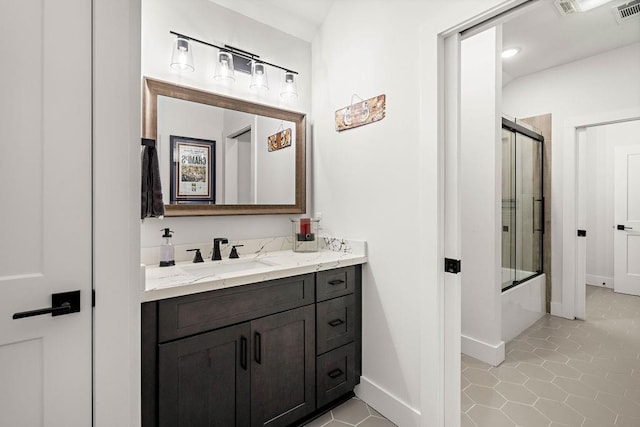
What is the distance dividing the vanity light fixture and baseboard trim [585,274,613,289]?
4976mm

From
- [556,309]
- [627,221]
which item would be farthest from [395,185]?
[627,221]

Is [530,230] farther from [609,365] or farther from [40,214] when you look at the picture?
[40,214]

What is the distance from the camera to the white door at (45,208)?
985mm

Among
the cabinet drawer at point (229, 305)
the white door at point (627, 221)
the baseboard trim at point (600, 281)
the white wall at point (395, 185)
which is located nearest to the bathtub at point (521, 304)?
the white wall at point (395, 185)

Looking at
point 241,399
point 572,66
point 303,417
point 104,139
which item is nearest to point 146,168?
point 104,139

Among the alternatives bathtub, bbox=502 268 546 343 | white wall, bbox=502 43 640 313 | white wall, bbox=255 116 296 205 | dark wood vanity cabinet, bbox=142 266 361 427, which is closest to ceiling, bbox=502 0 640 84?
white wall, bbox=502 43 640 313

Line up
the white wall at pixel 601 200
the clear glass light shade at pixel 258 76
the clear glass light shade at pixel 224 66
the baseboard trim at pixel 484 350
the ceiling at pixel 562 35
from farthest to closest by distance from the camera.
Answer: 1. the white wall at pixel 601 200
2. the ceiling at pixel 562 35
3. the baseboard trim at pixel 484 350
4. the clear glass light shade at pixel 258 76
5. the clear glass light shade at pixel 224 66

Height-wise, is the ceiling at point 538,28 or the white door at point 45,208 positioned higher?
the ceiling at point 538,28

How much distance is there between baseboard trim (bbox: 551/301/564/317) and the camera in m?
3.32

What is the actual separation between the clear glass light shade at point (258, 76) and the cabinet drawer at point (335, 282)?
1.36 metres

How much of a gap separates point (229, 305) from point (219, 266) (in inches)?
18.2

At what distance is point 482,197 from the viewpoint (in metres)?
2.45

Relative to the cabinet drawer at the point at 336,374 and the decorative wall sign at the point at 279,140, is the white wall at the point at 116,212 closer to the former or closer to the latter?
the cabinet drawer at the point at 336,374

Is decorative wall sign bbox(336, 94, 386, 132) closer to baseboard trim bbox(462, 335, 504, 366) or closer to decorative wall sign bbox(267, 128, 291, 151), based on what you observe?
decorative wall sign bbox(267, 128, 291, 151)
